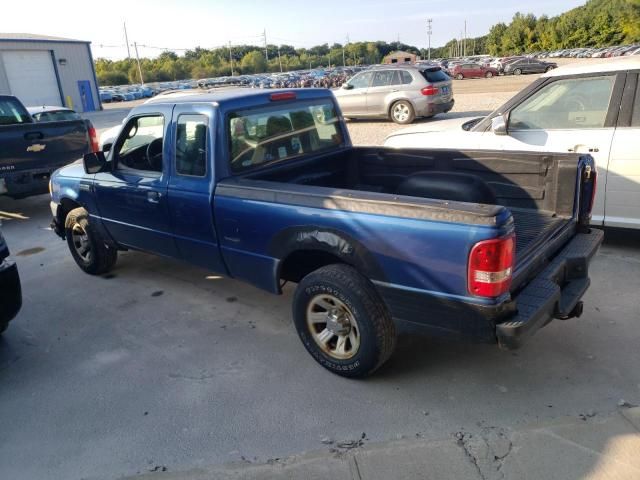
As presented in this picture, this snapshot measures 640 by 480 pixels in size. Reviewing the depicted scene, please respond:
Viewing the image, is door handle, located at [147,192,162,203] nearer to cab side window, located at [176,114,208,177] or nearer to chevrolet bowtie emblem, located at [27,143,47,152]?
cab side window, located at [176,114,208,177]

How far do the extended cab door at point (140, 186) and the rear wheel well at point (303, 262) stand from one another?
1128 millimetres

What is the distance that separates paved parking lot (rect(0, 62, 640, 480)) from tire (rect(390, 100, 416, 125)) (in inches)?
429

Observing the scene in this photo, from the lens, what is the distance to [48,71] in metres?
32.2

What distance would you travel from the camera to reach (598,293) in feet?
13.9

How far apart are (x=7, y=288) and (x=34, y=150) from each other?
14.8 ft

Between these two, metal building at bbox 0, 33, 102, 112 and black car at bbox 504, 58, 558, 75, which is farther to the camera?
black car at bbox 504, 58, 558, 75

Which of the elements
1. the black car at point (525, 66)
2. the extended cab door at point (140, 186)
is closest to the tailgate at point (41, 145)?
the extended cab door at point (140, 186)

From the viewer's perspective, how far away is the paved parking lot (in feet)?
9.27

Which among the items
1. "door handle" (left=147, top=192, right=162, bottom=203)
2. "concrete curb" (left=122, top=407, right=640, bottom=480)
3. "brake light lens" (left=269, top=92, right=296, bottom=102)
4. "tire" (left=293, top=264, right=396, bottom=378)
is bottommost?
"concrete curb" (left=122, top=407, right=640, bottom=480)

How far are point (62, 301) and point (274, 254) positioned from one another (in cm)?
263

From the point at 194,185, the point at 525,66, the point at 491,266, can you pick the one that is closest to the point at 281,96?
the point at 194,185

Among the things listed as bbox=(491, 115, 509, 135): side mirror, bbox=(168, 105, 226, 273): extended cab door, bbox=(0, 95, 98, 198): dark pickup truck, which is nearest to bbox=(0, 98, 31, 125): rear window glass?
bbox=(0, 95, 98, 198): dark pickup truck

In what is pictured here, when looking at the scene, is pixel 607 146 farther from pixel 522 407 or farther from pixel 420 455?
pixel 420 455

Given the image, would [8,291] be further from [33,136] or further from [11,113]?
[11,113]
